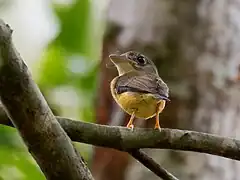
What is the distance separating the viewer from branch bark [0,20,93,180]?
103 centimetres

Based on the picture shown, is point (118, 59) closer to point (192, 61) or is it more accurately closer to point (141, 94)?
point (141, 94)

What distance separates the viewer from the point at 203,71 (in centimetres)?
265

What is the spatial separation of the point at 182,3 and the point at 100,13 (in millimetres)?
758

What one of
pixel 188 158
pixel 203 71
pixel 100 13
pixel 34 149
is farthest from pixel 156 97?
pixel 100 13

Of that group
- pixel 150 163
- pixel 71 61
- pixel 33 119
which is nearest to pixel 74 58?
pixel 71 61

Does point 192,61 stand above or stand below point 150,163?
below

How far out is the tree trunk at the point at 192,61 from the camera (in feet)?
8.25

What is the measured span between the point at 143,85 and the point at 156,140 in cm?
38

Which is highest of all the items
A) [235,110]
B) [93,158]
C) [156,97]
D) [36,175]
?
[156,97]

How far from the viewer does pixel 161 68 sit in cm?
262

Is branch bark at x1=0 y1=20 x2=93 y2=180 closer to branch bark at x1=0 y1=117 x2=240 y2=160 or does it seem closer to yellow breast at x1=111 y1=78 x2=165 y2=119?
branch bark at x1=0 y1=117 x2=240 y2=160

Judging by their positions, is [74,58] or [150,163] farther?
[74,58]

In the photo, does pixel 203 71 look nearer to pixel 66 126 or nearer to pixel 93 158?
pixel 93 158

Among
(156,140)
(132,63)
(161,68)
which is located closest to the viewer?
(156,140)
